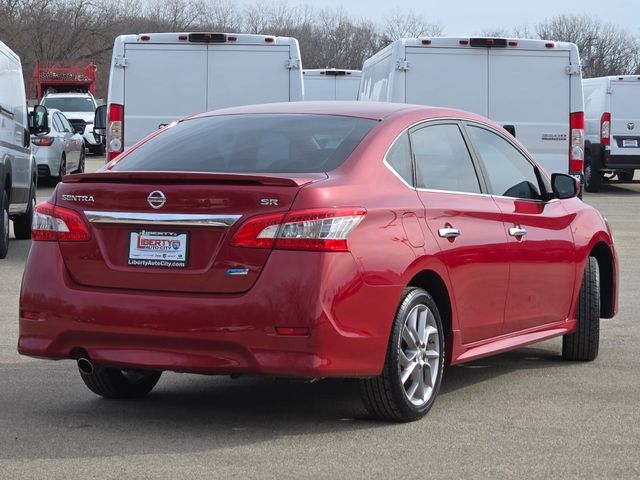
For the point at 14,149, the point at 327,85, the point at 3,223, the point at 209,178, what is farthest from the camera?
the point at 327,85

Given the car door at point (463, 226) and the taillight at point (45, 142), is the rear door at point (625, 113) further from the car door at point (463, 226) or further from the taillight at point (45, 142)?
the car door at point (463, 226)

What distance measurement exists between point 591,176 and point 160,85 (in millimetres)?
15159

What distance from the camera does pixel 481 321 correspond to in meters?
7.24

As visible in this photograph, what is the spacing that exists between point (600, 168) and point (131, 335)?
23.3 meters

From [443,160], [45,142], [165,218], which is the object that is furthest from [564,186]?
[45,142]

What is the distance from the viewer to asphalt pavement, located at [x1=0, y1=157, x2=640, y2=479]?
5645 mm

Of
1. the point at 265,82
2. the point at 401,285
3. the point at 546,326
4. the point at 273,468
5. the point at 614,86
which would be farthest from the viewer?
the point at 614,86

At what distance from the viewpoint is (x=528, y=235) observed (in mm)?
7711

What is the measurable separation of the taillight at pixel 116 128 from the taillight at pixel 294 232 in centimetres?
936

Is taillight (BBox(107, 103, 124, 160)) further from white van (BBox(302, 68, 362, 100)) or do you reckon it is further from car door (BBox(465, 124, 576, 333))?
white van (BBox(302, 68, 362, 100))

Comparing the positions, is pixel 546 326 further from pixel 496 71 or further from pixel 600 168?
pixel 600 168

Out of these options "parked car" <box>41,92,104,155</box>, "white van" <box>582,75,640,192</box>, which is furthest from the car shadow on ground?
"parked car" <box>41,92,104,155</box>

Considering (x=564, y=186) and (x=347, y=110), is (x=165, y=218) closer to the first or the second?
(x=347, y=110)

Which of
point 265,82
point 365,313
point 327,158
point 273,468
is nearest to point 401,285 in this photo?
point 365,313
